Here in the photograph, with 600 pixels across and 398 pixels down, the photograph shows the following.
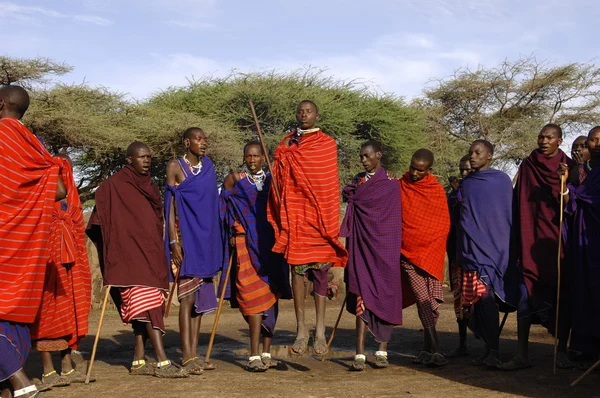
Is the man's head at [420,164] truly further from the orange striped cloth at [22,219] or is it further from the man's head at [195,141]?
the orange striped cloth at [22,219]

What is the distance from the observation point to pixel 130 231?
7762mm

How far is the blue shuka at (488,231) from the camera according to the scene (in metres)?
8.14

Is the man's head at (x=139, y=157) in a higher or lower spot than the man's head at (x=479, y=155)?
lower

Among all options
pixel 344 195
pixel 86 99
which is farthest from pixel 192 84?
pixel 344 195

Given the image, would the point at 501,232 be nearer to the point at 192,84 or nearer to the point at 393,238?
the point at 393,238

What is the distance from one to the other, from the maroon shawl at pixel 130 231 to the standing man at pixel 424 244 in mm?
2602

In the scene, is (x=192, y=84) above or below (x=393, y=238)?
above

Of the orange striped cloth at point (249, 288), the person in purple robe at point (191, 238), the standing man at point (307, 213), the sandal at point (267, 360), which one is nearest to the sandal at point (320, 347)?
the standing man at point (307, 213)

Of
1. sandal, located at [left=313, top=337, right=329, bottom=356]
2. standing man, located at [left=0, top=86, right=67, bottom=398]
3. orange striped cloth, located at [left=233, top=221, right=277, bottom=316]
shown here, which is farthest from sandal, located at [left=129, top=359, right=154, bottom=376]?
standing man, located at [left=0, top=86, right=67, bottom=398]

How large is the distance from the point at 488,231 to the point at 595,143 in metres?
1.34

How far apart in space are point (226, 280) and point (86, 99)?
1816 centimetres

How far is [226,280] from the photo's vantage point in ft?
27.3

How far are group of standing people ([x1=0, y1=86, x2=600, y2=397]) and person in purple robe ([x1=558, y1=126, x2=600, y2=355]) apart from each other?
13 mm

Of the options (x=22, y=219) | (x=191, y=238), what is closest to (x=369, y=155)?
(x=191, y=238)
